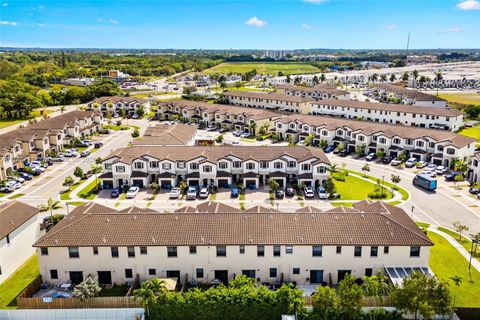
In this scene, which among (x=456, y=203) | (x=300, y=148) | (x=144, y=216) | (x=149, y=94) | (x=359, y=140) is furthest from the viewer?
(x=149, y=94)

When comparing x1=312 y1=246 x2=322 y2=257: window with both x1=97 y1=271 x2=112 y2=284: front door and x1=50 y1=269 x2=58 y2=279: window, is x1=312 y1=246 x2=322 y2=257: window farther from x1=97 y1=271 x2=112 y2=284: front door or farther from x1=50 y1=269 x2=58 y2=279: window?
x1=50 y1=269 x2=58 y2=279: window

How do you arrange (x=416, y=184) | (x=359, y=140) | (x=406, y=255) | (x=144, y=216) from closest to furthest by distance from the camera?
(x=406, y=255) < (x=144, y=216) < (x=416, y=184) < (x=359, y=140)

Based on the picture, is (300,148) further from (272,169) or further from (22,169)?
(22,169)

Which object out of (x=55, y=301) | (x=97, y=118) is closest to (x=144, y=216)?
(x=55, y=301)

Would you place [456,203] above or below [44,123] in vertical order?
below

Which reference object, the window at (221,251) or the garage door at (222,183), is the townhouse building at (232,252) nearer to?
the window at (221,251)

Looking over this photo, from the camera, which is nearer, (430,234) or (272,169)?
→ (430,234)

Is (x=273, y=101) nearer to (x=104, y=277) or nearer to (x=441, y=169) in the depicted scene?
(x=441, y=169)
